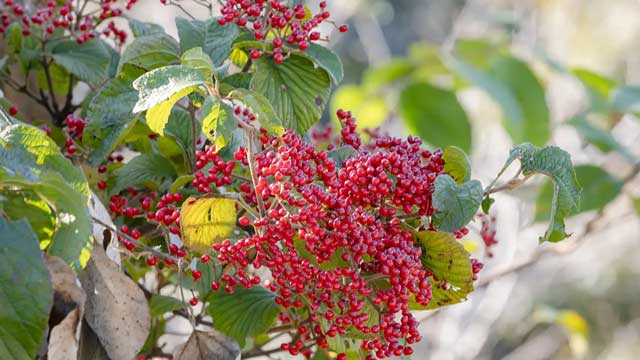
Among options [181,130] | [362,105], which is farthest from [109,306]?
[362,105]

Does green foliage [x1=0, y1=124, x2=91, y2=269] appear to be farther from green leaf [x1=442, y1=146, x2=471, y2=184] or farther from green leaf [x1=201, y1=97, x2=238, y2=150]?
green leaf [x1=442, y1=146, x2=471, y2=184]

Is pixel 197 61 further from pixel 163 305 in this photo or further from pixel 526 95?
pixel 526 95

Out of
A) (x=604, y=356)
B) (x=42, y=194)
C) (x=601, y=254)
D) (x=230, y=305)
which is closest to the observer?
(x=42, y=194)

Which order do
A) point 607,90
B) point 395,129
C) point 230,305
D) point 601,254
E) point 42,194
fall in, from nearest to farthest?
point 42,194
point 230,305
point 607,90
point 395,129
point 601,254

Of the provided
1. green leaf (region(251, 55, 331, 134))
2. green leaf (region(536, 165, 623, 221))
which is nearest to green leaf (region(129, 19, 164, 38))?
green leaf (region(251, 55, 331, 134))

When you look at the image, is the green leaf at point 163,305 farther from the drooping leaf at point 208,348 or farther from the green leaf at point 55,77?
the green leaf at point 55,77

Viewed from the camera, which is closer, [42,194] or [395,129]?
[42,194]

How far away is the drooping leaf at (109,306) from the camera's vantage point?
25.6 inches

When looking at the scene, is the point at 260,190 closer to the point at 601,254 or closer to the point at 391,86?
the point at 391,86

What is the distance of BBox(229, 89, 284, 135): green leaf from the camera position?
0.62m

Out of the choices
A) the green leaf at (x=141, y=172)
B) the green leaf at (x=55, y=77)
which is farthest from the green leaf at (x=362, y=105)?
the green leaf at (x=141, y=172)

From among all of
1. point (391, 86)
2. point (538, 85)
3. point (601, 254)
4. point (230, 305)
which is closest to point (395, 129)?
point (391, 86)

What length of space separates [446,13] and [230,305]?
19.8 feet

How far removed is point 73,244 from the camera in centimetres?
57
